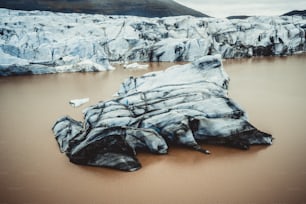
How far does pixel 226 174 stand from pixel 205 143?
2.86 feet

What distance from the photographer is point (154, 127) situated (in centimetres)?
430

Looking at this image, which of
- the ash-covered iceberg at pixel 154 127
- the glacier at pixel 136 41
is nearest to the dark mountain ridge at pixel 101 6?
the glacier at pixel 136 41

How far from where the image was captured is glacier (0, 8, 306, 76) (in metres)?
15.2

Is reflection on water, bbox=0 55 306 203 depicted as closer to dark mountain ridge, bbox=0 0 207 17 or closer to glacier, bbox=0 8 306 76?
glacier, bbox=0 8 306 76

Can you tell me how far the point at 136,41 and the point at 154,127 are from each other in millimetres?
15062

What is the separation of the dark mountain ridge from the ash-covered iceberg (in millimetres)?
41933

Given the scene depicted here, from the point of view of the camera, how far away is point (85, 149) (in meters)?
3.83

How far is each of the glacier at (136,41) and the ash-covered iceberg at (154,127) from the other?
9396 mm

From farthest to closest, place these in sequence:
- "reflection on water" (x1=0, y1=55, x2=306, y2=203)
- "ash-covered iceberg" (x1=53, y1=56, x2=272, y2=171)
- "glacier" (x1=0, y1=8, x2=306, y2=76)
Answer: "glacier" (x1=0, y1=8, x2=306, y2=76) → "ash-covered iceberg" (x1=53, y1=56, x2=272, y2=171) → "reflection on water" (x1=0, y1=55, x2=306, y2=203)

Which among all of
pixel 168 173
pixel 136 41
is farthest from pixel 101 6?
pixel 168 173

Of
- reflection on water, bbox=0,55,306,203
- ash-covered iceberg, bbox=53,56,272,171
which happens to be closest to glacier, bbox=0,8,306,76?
ash-covered iceberg, bbox=53,56,272,171

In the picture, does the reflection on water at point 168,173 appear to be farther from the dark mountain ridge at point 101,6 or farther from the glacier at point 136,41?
the dark mountain ridge at point 101,6

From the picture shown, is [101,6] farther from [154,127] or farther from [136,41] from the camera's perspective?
[154,127]

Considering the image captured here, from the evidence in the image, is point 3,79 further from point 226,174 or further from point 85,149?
point 226,174
